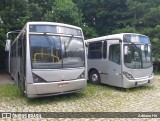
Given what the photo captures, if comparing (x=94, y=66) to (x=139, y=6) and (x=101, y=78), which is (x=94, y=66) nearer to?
(x=101, y=78)

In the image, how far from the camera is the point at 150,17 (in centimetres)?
1977

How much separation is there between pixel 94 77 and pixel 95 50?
1561 mm

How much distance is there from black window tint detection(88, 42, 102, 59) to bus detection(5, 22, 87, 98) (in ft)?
11.1

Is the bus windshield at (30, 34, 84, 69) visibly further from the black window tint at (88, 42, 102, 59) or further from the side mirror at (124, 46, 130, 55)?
the black window tint at (88, 42, 102, 59)

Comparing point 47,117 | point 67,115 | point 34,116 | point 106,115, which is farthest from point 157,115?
point 34,116

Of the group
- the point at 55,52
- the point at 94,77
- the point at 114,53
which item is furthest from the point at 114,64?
the point at 55,52

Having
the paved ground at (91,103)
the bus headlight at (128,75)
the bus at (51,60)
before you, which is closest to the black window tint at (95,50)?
the bus headlight at (128,75)

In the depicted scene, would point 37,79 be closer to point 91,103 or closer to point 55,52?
point 55,52

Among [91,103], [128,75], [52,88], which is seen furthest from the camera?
[128,75]

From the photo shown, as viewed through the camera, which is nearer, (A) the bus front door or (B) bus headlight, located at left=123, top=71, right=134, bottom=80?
(B) bus headlight, located at left=123, top=71, right=134, bottom=80

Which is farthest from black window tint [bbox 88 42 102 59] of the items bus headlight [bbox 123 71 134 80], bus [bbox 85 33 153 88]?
bus headlight [bbox 123 71 134 80]

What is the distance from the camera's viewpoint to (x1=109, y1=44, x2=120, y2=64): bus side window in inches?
379

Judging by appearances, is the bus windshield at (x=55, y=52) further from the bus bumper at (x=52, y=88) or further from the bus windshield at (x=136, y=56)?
the bus windshield at (x=136, y=56)

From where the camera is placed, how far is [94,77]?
11539mm
